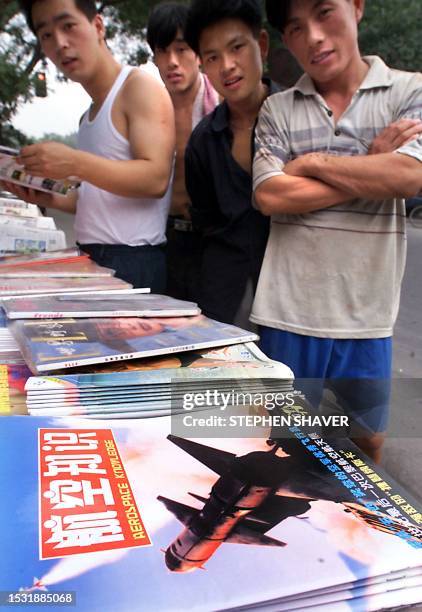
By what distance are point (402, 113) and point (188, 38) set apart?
64 centimetres

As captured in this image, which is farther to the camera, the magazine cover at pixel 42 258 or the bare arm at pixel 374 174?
the magazine cover at pixel 42 258

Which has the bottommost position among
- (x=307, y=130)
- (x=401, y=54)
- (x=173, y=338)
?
(x=173, y=338)

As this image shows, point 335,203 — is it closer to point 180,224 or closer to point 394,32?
point 180,224

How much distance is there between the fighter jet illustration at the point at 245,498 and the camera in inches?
18.2

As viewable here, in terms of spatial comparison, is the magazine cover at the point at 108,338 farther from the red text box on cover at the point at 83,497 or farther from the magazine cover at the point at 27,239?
the magazine cover at the point at 27,239

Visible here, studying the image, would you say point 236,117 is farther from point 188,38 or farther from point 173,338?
point 173,338

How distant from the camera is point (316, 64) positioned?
49.5 inches

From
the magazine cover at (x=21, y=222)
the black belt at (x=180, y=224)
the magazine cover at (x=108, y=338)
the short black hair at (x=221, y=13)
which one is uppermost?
the short black hair at (x=221, y=13)

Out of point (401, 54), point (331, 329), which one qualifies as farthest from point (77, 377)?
point (401, 54)

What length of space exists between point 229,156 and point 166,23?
0.76 m

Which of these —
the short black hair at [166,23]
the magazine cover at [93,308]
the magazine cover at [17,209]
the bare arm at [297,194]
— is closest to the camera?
the magazine cover at [93,308]

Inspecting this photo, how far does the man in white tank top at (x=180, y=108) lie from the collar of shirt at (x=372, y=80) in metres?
0.61

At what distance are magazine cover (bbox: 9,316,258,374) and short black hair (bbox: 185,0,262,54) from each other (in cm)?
89

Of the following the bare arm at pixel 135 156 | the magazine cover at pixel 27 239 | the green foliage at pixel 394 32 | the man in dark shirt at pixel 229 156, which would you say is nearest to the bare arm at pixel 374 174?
the man in dark shirt at pixel 229 156
